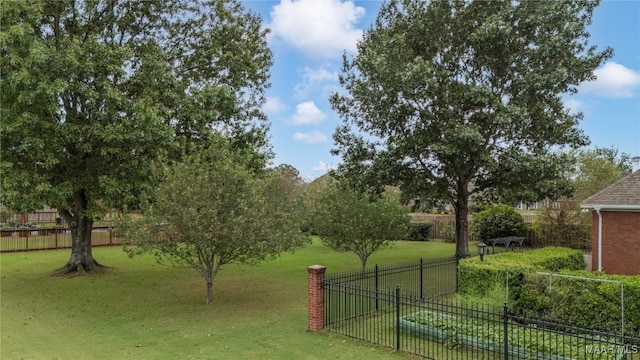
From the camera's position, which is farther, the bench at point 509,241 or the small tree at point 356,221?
the bench at point 509,241

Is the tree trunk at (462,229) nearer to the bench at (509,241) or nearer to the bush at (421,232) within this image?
the bench at (509,241)

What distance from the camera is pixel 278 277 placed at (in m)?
17.3

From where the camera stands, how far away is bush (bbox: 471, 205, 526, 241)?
28.5 meters

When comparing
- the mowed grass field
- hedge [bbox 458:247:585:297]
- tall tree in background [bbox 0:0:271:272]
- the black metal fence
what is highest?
tall tree in background [bbox 0:0:271:272]

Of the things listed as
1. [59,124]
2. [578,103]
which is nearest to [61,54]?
[59,124]

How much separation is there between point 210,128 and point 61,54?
5.25m

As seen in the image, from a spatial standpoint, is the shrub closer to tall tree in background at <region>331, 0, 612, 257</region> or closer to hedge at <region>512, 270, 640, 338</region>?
tall tree in background at <region>331, 0, 612, 257</region>

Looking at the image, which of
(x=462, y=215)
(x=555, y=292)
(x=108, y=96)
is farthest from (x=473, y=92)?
(x=108, y=96)

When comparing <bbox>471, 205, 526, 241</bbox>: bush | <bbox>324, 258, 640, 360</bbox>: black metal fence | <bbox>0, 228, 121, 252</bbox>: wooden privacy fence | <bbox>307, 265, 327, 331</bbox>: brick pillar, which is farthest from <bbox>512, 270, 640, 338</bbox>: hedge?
<bbox>0, 228, 121, 252</bbox>: wooden privacy fence

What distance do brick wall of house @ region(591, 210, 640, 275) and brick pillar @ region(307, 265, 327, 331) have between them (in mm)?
11301

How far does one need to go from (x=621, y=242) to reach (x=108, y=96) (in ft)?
57.4

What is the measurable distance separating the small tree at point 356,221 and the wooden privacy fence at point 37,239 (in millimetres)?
14131

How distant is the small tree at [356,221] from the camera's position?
1598cm

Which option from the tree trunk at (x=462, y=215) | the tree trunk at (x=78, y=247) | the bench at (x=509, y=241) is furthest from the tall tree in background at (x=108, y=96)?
the bench at (x=509, y=241)
